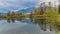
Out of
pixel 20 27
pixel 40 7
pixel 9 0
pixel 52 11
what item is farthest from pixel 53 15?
pixel 9 0

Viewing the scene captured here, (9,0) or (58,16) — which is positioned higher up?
(9,0)

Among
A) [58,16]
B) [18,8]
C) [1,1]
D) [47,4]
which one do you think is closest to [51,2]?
[47,4]

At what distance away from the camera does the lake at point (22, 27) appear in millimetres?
2244

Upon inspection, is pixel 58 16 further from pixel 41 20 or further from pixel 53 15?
pixel 41 20

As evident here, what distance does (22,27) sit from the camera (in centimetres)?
226

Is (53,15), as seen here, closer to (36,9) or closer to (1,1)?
(36,9)

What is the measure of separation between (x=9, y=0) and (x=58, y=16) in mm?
632

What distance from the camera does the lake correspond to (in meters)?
2.24

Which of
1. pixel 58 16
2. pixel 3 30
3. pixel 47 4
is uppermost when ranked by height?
pixel 47 4

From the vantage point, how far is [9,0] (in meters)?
2.26

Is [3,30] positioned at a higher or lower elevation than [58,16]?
lower

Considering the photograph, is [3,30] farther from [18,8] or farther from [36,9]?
[36,9]

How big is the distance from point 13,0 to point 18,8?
116 mm

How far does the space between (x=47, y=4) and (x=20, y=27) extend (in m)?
0.44
